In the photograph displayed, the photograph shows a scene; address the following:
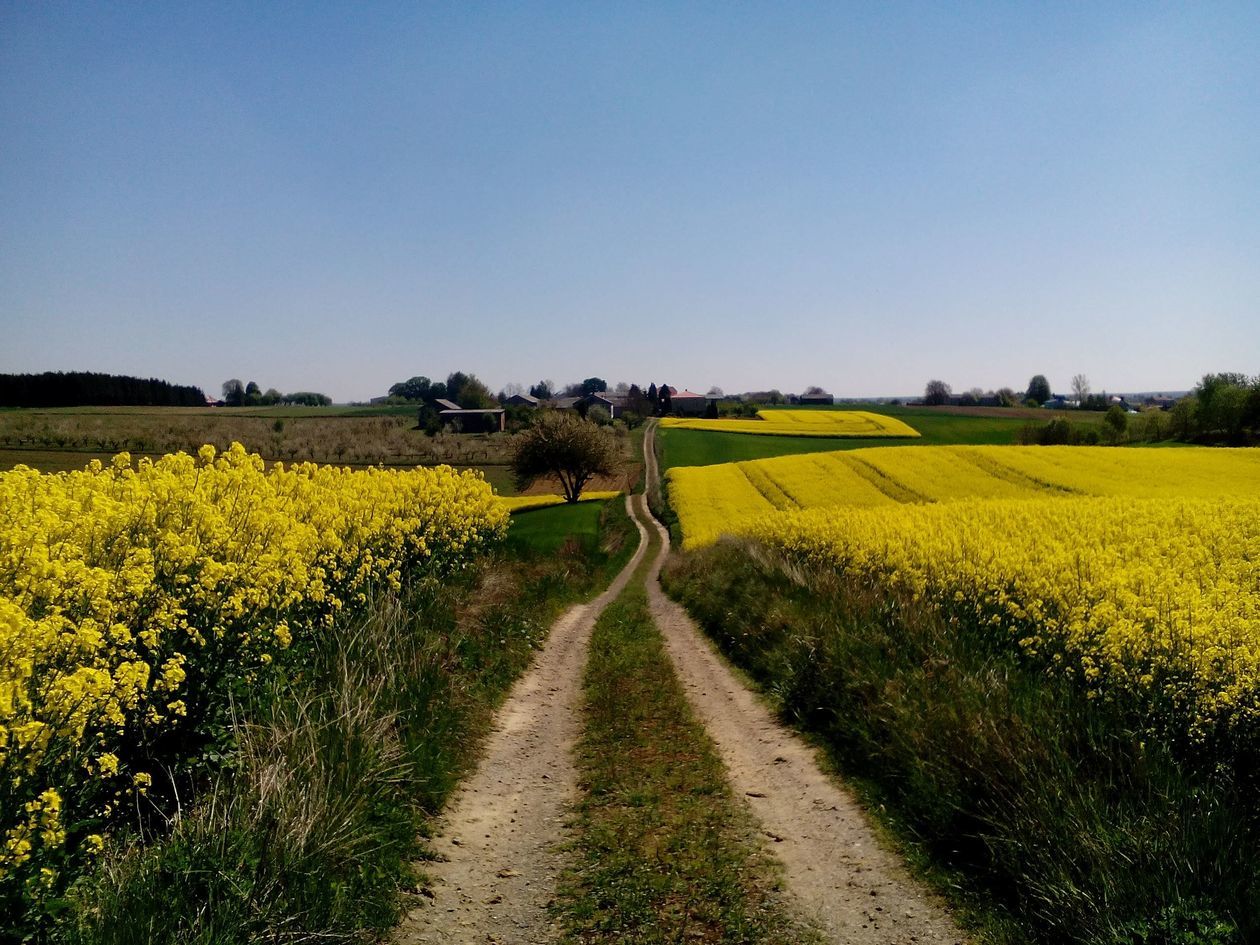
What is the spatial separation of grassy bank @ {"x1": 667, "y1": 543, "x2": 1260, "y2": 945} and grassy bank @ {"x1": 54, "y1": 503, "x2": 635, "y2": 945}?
4.00 metres

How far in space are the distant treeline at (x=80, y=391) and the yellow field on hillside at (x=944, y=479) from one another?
22.3m

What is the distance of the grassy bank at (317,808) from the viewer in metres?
3.68

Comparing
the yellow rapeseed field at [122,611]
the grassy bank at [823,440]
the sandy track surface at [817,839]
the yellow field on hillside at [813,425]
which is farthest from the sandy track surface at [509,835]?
the yellow field on hillside at [813,425]

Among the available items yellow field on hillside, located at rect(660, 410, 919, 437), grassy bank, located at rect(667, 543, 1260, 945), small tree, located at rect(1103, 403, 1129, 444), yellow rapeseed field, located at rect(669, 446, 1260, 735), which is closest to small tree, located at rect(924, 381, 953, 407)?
yellow field on hillside, located at rect(660, 410, 919, 437)

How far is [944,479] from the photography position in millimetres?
35844

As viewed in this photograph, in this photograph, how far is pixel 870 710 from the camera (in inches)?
292

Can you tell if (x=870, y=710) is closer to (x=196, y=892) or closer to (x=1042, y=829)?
(x=1042, y=829)

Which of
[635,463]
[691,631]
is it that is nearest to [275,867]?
[691,631]

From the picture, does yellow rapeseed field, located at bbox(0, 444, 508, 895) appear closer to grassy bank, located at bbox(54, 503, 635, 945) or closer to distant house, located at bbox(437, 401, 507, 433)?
grassy bank, located at bbox(54, 503, 635, 945)

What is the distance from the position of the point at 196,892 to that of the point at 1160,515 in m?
20.2

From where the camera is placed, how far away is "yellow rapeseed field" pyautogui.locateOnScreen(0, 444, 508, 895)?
3240mm

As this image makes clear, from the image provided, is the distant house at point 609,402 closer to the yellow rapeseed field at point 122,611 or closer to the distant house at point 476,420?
the distant house at point 476,420

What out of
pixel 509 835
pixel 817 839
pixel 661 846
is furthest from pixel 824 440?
pixel 509 835

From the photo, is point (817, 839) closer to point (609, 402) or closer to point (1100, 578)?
point (1100, 578)
